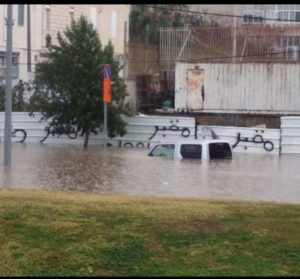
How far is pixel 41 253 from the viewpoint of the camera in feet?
20.2

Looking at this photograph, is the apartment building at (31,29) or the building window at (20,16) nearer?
the apartment building at (31,29)

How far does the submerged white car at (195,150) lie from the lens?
2548cm

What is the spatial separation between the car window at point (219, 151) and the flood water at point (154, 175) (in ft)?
1.12

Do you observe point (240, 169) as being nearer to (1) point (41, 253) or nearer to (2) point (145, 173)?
(2) point (145, 173)

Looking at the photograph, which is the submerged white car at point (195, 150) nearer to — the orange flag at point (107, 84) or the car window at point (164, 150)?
the car window at point (164, 150)

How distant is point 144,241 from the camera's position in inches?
255

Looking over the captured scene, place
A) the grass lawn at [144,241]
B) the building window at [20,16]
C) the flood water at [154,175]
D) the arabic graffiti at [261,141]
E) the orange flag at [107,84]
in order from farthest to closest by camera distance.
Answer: the building window at [20,16] → the arabic graffiti at [261,141] → the orange flag at [107,84] → the flood water at [154,175] → the grass lawn at [144,241]

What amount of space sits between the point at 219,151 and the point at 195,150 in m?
1.05

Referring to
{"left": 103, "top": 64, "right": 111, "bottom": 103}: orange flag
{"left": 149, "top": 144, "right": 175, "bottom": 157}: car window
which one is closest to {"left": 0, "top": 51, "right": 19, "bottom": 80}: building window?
{"left": 103, "top": 64, "right": 111, "bottom": 103}: orange flag

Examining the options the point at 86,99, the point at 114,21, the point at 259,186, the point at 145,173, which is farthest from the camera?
the point at 114,21

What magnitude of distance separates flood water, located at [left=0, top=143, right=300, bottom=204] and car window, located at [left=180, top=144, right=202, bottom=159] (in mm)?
513

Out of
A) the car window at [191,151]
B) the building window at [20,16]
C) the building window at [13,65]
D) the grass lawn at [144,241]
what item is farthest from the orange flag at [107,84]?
the grass lawn at [144,241]

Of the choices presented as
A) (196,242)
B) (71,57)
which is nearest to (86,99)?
Result: (71,57)

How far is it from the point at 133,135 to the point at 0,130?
6153mm
